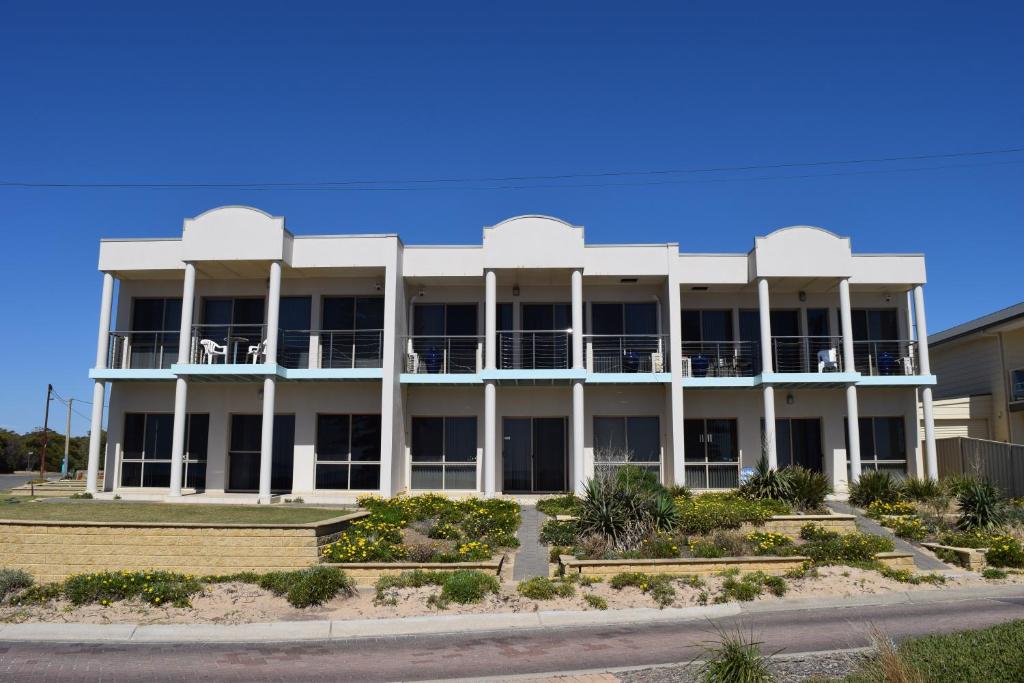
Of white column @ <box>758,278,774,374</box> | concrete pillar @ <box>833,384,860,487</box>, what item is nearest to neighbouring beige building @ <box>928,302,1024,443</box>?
concrete pillar @ <box>833,384,860,487</box>

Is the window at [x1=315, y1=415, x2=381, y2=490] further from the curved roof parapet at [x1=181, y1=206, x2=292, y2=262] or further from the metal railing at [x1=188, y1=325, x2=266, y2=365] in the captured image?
the curved roof parapet at [x1=181, y1=206, x2=292, y2=262]

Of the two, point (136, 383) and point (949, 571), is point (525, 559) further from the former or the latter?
point (136, 383)

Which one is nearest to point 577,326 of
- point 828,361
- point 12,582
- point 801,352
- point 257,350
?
point 801,352

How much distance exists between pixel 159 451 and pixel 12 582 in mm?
11544

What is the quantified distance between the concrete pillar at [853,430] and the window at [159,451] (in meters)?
18.5

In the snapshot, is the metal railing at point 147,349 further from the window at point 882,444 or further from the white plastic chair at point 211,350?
the window at point 882,444

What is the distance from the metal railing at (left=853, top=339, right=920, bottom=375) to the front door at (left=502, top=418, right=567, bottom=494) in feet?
30.7

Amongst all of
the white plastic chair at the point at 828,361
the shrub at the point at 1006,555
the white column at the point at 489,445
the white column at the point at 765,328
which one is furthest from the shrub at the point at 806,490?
the white column at the point at 489,445

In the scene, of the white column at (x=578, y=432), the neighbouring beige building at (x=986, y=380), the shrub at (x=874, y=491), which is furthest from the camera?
the neighbouring beige building at (x=986, y=380)

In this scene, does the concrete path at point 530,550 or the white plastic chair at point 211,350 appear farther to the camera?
the white plastic chair at point 211,350

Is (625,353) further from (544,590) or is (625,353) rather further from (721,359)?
(544,590)

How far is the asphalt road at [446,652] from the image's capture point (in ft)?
27.9

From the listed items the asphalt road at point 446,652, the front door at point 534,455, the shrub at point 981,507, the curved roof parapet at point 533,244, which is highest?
the curved roof parapet at point 533,244

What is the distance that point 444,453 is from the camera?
22812 millimetres
